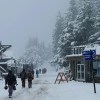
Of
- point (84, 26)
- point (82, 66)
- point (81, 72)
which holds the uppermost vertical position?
point (84, 26)

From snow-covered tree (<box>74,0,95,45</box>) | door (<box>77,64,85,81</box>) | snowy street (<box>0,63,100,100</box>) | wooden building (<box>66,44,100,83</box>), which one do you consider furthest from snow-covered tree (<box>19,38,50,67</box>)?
snowy street (<box>0,63,100,100</box>)

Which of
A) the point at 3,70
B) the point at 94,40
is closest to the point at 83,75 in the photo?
the point at 3,70

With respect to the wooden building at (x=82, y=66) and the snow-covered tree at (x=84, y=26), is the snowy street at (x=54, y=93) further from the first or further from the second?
the snow-covered tree at (x=84, y=26)

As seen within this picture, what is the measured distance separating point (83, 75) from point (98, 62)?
317 cm

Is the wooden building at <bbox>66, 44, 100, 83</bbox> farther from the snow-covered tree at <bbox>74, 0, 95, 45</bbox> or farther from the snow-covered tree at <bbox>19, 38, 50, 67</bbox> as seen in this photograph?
the snow-covered tree at <bbox>19, 38, 50, 67</bbox>

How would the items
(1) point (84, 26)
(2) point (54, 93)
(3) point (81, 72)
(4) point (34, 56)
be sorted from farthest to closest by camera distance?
(4) point (34, 56) < (1) point (84, 26) < (3) point (81, 72) < (2) point (54, 93)

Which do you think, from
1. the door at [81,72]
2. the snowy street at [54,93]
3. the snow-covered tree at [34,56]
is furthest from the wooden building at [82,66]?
the snow-covered tree at [34,56]

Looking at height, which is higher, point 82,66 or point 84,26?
point 84,26

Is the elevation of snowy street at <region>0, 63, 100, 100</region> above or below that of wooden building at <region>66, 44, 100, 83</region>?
below

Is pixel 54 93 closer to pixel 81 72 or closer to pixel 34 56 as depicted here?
pixel 81 72

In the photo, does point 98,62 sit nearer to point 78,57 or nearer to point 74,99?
point 78,57

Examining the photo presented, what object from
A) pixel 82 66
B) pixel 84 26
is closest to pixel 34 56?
pixel 84 26

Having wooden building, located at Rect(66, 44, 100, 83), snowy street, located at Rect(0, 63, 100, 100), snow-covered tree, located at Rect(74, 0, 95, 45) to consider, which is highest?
snow-covered tree, located at Rect(74, 0, 95, 45)

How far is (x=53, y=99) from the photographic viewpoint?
20.2m
